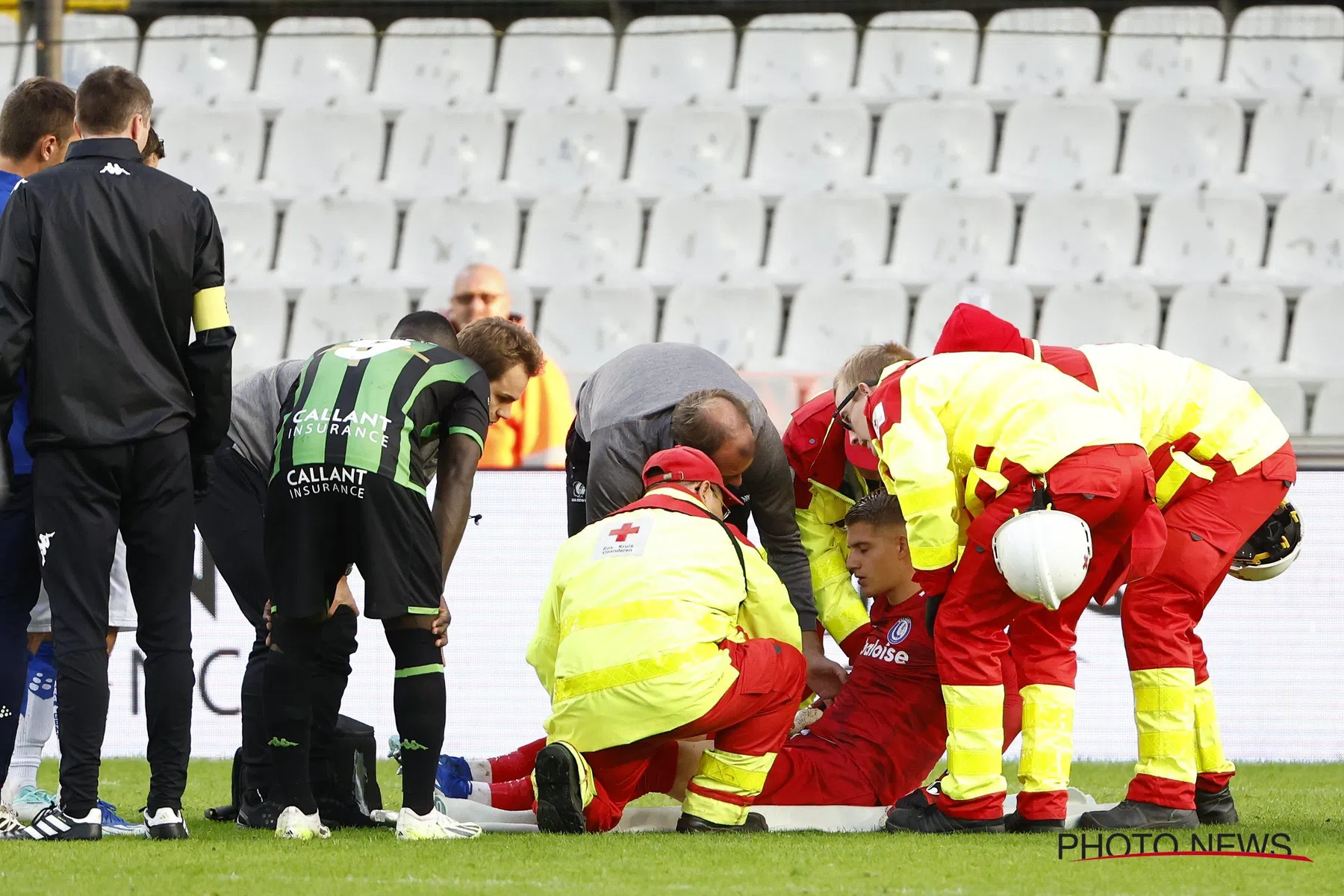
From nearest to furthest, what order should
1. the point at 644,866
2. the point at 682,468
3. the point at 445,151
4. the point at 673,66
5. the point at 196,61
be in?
the point at 644,866, the point at 682,468, the point at 445,151, the point at 673,66, the point at 196,61

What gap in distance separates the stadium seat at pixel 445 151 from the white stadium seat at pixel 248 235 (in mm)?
853

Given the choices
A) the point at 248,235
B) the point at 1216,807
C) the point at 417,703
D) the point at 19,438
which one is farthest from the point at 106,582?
the point at 248,235

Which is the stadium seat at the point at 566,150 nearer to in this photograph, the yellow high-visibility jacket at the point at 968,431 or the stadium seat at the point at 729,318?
the stadium seat at the point at 729,318

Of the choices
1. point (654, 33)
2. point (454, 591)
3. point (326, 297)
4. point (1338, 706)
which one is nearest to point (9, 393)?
point (454, 591)

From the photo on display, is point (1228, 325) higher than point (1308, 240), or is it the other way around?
point (1308, 240)

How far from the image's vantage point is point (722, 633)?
4637mm

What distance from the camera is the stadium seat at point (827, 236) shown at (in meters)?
10.4

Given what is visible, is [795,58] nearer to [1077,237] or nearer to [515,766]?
[1077,237]

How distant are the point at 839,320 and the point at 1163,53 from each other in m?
3.09

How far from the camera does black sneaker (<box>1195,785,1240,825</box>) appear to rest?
496 cm

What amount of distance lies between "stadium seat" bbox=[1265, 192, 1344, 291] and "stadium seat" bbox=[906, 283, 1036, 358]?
1.49 meters

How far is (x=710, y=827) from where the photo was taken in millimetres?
4641

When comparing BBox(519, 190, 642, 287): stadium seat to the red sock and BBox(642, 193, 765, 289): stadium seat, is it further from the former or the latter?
the red sock

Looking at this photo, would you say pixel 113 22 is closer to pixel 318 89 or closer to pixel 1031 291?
pixel 318 89
